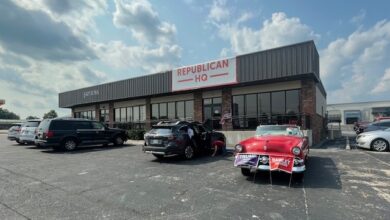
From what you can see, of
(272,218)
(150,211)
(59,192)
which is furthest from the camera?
(59,192)

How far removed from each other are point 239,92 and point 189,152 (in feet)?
26.5

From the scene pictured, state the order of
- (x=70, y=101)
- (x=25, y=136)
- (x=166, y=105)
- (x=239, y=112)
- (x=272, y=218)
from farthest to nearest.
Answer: (x=70, y=101) < (x=166, y=105) < (x=239, y=112) < (x=25, y=136) < (x=272, y=218)

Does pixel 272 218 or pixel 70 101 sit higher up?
pixel 70 101

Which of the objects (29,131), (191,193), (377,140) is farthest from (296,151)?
(29,131)

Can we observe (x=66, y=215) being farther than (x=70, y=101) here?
No

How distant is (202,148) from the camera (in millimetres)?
12375

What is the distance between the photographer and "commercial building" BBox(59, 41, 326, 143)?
15438mm

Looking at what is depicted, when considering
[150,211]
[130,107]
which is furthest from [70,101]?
[150,211]

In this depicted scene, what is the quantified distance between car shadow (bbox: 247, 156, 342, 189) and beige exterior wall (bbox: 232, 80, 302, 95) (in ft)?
25.2

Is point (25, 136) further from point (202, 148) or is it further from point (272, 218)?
point (272, 218)

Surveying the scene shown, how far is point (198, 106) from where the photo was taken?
66.6ft

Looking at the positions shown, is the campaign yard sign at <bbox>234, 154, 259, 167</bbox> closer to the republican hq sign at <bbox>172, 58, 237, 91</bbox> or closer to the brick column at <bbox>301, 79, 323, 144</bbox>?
the brick column at <bbox>301, 79, 323, 144</bbox>

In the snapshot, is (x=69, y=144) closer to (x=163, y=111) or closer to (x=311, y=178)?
(x=163, y=111)

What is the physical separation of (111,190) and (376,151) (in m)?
12.5
